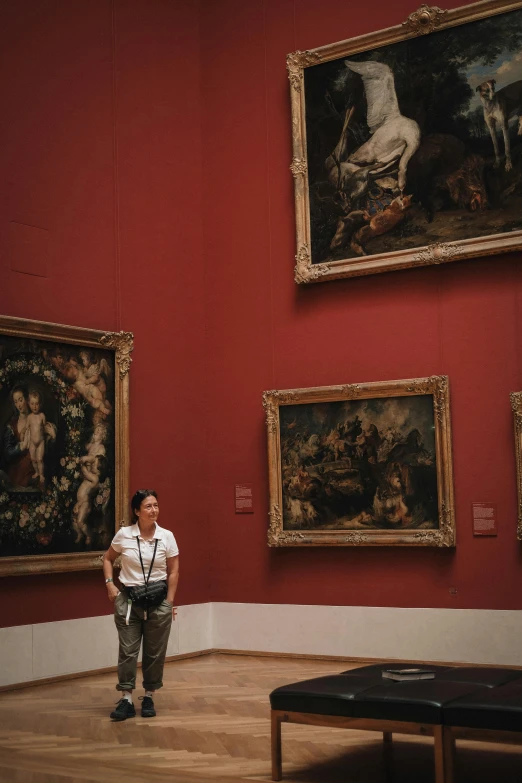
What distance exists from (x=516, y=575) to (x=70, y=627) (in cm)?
553

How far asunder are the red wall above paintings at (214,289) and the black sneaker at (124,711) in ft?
8.96

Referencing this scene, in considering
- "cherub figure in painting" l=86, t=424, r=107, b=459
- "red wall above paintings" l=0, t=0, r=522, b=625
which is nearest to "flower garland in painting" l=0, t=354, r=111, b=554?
"cherub figure in painting" l=86, t=424, r=107, b=459

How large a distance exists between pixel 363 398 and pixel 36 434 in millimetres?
4287

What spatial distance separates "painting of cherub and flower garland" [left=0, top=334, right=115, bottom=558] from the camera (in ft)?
38.5

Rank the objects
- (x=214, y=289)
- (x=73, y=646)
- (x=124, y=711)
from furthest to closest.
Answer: (x=214, y=289)
(x=73, y=646)
(x=124, y=711)

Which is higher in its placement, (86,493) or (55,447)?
(55,447)

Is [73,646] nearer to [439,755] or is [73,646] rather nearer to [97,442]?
[97,442]

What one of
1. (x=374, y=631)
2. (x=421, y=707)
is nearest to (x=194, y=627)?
(x=374, y=631)

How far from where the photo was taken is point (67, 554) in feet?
40.2

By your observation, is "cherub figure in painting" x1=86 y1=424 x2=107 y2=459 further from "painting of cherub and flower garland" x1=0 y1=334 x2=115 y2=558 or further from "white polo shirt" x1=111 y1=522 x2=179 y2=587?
"white polo shirt" x1=111 y1=522 x2=179 y2=587

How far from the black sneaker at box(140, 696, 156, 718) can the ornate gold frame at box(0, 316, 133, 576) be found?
2.75m

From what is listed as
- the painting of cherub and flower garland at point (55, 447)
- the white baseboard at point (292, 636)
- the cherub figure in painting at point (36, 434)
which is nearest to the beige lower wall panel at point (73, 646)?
the white baseboard at point (292, 636)

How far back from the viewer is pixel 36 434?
39.4 ft

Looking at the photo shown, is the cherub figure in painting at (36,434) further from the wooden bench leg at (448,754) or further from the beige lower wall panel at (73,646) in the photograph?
the wooden bench leg at (448,754)
